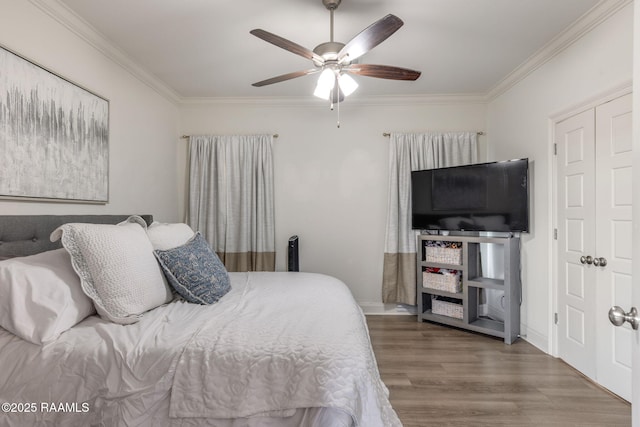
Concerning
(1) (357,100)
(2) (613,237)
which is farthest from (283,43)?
(2) (613,237)

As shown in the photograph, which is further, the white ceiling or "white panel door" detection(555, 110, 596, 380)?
"white panel door" detection(555, 110, 596, 380)

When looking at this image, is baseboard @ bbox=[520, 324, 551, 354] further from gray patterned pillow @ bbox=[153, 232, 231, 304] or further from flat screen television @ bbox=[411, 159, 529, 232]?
gray patterned pillow @ bbox=[153, 232, 231, 304]

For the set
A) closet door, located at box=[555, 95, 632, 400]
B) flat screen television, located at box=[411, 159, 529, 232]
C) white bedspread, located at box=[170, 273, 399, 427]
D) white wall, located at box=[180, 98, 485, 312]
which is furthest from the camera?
white wall, located at box=[180, 98, 485, 312]

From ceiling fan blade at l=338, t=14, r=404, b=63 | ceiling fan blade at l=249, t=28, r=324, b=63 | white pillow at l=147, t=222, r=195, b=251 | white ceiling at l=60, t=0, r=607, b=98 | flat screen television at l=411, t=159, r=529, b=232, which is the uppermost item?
white ceiling at l=60, t=0, r=607, b=98

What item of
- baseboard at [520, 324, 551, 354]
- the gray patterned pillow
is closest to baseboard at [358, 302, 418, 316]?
baseboard at [520, 324, 551, 354]

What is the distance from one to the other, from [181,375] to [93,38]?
2592mm

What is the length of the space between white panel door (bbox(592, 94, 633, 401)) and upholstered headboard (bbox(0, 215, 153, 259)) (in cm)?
357

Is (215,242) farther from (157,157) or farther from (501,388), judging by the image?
(501,388)

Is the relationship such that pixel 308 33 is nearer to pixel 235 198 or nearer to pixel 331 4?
pixel 331 4

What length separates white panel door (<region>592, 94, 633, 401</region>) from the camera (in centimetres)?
210

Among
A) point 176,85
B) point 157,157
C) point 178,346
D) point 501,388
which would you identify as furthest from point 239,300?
point 176,85

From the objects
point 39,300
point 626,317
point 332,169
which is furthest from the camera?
point 332,169

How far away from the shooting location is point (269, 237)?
388cm

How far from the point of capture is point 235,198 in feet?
12.8
